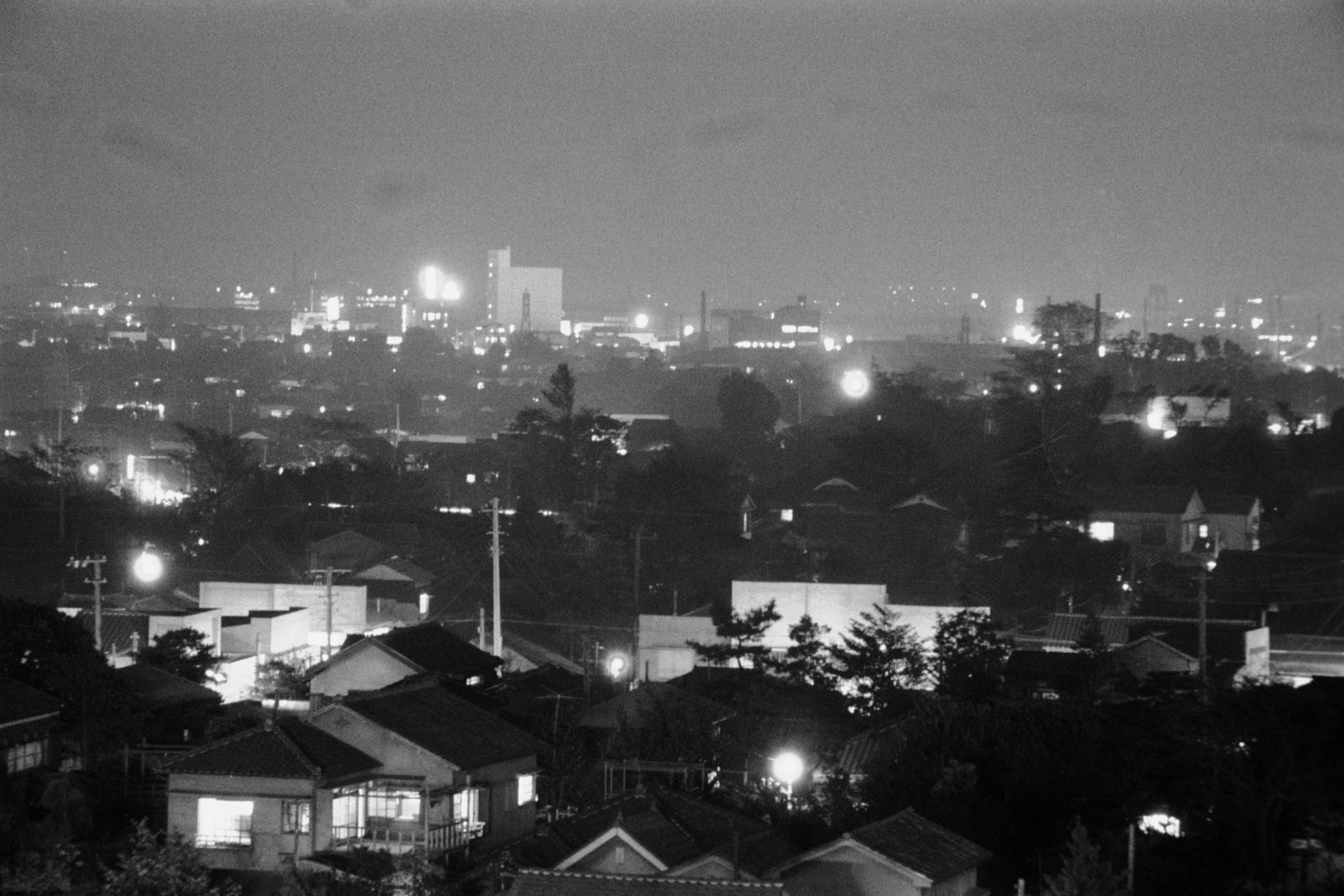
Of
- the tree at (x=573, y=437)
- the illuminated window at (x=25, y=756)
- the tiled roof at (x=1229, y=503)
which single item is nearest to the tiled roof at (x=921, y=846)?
the illuminated window at (x=25, y=756)

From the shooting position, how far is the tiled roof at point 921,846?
3.59 meters

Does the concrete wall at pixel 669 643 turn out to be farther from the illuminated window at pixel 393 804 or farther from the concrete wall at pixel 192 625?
the illuminated window at pixel 393 804

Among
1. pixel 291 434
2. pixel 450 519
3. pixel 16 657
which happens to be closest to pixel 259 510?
pixel 450 519

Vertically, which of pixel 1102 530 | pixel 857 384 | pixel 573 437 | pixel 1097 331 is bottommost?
pixel 1102 530

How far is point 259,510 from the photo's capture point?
466 inches

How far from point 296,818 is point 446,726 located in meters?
0.56

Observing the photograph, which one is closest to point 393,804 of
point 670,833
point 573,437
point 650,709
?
point 670,833

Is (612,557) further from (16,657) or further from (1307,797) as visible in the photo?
(1307,797)

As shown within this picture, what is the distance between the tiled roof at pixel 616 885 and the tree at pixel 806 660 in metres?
2.60

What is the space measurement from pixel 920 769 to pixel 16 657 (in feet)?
10.8

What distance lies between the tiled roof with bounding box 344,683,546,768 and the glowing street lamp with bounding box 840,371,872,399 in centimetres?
1092

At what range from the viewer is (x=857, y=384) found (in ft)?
52.6

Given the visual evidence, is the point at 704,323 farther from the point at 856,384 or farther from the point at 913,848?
the point at 913,848

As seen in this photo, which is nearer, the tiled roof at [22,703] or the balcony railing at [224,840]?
the balcony railing at [224,840]
